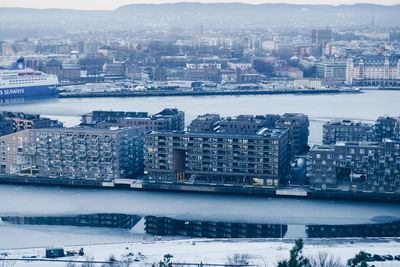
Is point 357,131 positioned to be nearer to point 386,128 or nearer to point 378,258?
point 386,128

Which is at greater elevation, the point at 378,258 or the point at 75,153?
the point at 75,153

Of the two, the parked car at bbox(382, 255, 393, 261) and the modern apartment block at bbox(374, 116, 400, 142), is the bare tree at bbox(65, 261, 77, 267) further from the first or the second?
the modern apartment block at bbox(374, 116, 400, 142)

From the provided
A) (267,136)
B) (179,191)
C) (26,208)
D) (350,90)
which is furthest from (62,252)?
(350,90)

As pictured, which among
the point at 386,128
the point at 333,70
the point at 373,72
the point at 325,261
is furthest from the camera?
the point at 333,70

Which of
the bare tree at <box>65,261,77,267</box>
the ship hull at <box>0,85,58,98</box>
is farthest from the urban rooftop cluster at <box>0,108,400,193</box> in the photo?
the ship hull at <box>0,85,58,98</box>

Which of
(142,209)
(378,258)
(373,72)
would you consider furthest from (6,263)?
(373,72)

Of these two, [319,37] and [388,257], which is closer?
[388,257]

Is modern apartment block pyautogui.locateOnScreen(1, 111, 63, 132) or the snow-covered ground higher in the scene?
modern apartment block pyautogui.locateOnScreen(1, 111, 63, 132)
